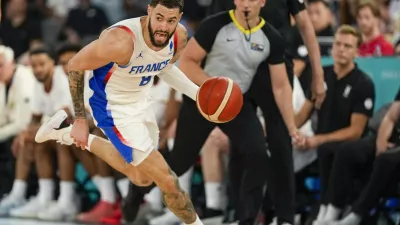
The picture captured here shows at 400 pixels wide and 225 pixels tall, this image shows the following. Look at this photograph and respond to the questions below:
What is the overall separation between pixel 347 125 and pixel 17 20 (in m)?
5.40

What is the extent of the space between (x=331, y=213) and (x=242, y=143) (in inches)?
47.6

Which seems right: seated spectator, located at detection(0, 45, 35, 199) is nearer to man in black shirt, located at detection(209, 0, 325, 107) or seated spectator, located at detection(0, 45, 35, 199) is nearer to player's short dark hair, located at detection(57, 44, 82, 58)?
player's short dark hair, located at detection(57, 44, 82, 58)

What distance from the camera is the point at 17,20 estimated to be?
1243cm

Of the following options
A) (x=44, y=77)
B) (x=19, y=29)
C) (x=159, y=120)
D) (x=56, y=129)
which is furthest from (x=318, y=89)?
(x=19, y=29)

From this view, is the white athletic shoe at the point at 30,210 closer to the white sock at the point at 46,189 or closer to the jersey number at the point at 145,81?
the white sock at the point at 46,189

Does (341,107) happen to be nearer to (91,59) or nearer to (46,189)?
(91,59)

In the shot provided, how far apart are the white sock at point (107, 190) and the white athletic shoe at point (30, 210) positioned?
2.20ft

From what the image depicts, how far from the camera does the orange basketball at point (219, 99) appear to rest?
660 centimetres

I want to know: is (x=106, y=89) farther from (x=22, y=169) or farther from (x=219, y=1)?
(x=22, y=169)

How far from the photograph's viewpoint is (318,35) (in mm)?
9898

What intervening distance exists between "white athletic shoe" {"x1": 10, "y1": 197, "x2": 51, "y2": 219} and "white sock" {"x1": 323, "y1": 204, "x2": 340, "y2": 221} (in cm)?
286

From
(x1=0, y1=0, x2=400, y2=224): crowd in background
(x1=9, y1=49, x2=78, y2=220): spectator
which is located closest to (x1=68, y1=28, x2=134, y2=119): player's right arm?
(x1=0, y1=0, x2=400, y2=224): crowd in background

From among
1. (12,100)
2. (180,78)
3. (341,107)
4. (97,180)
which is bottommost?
(97,180)

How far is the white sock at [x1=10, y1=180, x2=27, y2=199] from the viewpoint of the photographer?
993cm
